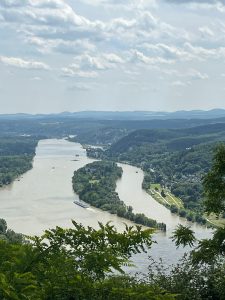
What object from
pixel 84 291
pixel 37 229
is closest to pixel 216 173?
pixel 84 291

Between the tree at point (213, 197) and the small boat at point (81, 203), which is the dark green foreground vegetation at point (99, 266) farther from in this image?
the small boat at point (81, 203)

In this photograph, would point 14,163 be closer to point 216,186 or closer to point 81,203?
point 81,203

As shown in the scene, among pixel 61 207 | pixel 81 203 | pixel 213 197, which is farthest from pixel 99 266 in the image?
pixel 81 203

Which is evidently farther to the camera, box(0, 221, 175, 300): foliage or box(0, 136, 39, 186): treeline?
box(0, 136, 39, 186): treeline

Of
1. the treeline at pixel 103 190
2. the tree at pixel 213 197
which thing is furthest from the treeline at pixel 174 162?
the tree at pixel 213 197

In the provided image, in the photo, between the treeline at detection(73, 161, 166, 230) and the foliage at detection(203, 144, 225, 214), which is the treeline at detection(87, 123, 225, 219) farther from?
the foliage at detection(203, 144, 225, 214)

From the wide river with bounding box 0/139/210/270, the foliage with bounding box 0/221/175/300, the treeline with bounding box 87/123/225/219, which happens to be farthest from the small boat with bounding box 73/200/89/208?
the foliage with bounding box 0/221/175/300
